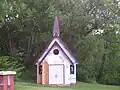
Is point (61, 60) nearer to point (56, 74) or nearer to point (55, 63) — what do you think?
point (55, 63)

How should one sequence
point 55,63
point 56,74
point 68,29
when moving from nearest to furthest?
point 55,63
point 56,74
point 68,29

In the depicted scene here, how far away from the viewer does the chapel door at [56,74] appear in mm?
27078

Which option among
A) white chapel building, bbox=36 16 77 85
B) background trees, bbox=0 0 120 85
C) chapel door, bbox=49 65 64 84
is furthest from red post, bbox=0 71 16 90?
background trees, bbox=0 0 120 85

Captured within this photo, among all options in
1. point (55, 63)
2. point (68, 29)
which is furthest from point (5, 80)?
point (68, 29)

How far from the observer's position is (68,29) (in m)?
32.4

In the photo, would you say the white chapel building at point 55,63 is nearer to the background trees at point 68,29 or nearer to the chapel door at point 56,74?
the chapel door at point 56,74

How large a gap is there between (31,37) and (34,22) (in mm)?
2130

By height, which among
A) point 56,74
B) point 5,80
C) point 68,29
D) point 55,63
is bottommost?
point 56,74

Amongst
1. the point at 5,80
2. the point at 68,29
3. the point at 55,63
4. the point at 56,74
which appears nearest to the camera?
the point at 5,80

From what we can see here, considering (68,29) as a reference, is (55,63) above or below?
below

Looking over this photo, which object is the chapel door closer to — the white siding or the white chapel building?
the white chapel building

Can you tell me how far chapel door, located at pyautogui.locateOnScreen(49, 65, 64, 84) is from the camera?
27.1 m

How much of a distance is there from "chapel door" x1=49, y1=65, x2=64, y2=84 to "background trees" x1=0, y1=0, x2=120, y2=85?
5.44 m

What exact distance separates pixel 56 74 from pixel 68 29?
6.61 m
